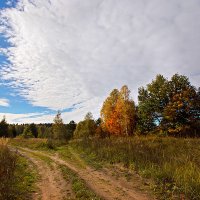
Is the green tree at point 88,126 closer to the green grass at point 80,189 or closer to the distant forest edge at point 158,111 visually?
the distant forest edge at point 158,111

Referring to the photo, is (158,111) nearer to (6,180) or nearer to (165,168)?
(165,168)

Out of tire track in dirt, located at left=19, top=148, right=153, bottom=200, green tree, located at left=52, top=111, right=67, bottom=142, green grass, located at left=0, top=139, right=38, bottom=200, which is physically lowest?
tire track in dirt, located at left=19, top=148, right=153, bottom=200

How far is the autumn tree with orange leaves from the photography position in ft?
141

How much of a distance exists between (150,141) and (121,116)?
22.2m

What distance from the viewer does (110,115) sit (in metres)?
45.8

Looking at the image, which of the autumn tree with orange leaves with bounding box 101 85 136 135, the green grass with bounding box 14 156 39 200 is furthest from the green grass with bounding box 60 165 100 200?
the autumn tree with orange leaves with bounding box 101 85 136 135

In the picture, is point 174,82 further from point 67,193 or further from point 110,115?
point 67,193

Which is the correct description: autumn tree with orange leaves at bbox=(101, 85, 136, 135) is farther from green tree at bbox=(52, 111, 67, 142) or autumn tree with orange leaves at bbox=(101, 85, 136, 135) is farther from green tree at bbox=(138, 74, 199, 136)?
green tree at bbox=(52, 111, 67, 142)

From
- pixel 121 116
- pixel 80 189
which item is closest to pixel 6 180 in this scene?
pixel 80 189

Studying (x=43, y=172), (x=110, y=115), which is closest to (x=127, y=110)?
(x=110, y=115)

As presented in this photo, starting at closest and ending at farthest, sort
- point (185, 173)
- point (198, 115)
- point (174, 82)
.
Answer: point (185, 173) < point (198, 115) < point (174, 82)

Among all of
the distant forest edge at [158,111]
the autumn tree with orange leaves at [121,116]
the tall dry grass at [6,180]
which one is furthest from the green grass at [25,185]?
the autumn tree with orange leaves at [121,116]

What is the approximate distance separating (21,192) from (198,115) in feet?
99.9

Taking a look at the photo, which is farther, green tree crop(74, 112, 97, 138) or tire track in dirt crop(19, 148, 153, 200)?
green tree crop(74, 112, 97, 138)
